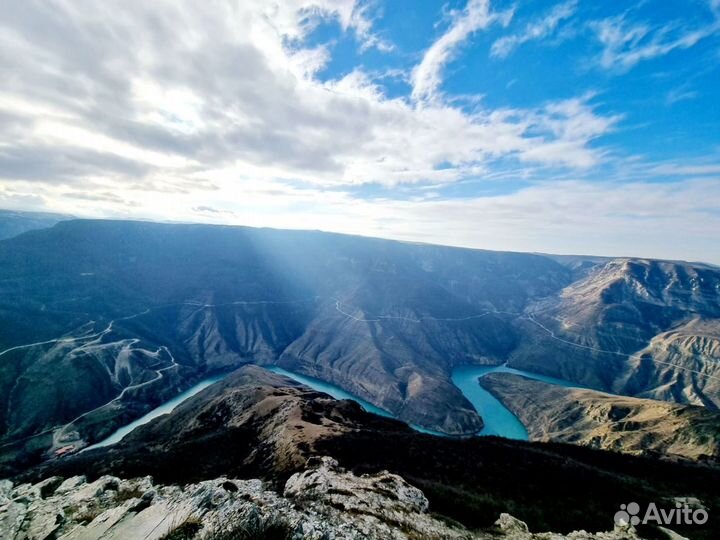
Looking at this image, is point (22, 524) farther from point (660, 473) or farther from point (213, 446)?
point (660, 473)

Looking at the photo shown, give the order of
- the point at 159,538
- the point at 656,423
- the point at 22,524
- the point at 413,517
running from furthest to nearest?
1. the point at 656,423
2. the point at 22,524
3. the point at 413,517
4. the point at 159,538

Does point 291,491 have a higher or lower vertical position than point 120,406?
higher

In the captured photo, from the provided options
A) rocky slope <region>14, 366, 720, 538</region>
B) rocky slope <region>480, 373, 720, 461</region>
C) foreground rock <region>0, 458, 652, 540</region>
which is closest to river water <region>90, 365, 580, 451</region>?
rocky slope <region>480, 373, 720, 461</region>

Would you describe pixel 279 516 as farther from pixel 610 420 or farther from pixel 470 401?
pixel 470 401

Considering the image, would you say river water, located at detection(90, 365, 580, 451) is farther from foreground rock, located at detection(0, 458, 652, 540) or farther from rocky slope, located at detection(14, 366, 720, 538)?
foreground rock, located at detection(0, 458, 652, 540)

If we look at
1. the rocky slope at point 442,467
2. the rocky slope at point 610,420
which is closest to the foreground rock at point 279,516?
the rocky slope at point 442,467

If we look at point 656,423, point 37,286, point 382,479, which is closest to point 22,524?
point 382,479

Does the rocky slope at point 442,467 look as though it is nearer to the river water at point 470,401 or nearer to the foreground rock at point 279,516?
the foreground rock at point 279,516

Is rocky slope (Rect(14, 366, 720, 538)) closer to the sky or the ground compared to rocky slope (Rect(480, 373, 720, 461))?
closer to the sky
